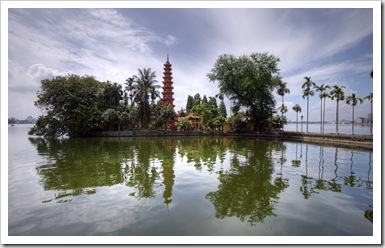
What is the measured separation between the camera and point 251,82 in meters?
31.3

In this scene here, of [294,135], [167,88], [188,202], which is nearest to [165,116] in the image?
[167,88]

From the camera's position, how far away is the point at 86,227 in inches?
157

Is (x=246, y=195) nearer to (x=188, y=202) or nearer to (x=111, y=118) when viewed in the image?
(x=188, y=202)

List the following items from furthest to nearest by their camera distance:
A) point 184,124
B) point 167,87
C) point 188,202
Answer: point 167,87 < point 184,124 < point 188,202

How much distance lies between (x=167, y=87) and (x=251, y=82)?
66.8 feet

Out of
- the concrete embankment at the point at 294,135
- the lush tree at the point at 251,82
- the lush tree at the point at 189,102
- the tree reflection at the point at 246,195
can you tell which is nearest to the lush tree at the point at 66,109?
the concrete embankment at the point at 294,135

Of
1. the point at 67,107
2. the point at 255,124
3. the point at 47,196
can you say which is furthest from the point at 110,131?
the point at 47,196

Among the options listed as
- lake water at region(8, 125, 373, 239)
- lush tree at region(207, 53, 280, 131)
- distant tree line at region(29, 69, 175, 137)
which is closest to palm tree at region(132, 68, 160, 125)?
distant tree line at region(29, 69, 175, 137)

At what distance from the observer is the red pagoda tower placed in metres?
43.6

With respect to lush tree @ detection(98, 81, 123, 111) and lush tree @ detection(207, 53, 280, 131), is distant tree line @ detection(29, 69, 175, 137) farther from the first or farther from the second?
lush tree @ detection(207, 53, 280, 131)

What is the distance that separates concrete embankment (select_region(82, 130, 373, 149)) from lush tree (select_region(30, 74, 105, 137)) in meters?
2.65

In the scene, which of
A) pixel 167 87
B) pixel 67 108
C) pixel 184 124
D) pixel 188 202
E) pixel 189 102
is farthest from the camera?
pixel 189 102

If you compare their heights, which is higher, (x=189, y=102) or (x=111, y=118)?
(x=189, y=102)

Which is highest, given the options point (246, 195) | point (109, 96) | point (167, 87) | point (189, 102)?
point (167, 87)
